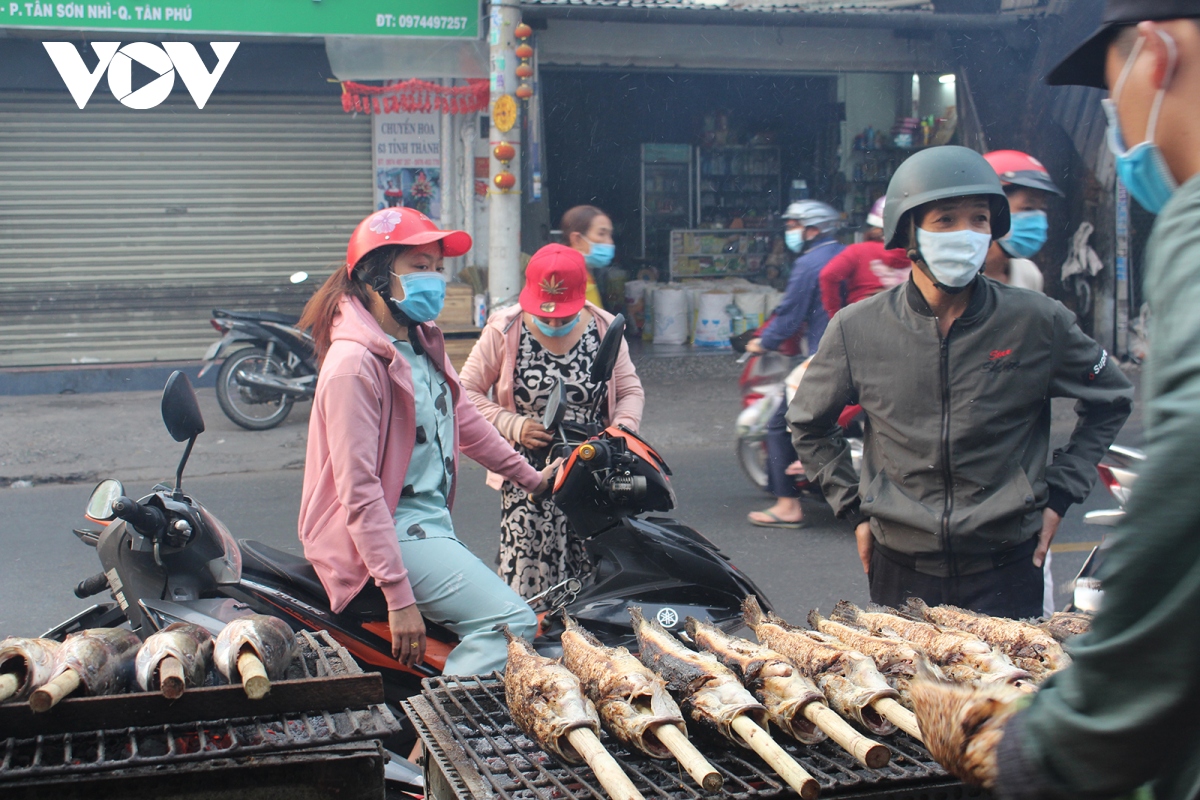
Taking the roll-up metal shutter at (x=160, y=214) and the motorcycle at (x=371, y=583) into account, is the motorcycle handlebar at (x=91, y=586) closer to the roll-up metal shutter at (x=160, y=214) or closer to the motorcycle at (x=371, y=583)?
the motorcycle at (x=371, y=583)

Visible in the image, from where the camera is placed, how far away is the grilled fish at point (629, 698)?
178 centimetres

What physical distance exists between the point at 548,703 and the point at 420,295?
1.63m

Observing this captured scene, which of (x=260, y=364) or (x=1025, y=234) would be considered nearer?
(x=1025, y=234)

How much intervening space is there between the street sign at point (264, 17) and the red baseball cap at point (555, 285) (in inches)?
302

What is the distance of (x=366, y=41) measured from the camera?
437 inches

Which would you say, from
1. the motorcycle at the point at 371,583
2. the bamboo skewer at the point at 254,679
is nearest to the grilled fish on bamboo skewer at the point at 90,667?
the bamboo skewer at the point at 254,679

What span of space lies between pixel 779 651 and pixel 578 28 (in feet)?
34.4

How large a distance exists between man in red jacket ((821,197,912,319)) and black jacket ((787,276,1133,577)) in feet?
10.5

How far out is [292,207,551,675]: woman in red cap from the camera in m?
2.87

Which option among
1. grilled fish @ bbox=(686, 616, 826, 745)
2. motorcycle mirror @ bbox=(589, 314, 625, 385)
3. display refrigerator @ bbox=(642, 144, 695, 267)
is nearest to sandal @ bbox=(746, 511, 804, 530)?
motorcycle mirror @ bbox=(589, 314, 625, 385)

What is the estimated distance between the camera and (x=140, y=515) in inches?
106

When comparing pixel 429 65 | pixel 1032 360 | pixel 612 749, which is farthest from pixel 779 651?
pixel 429 65

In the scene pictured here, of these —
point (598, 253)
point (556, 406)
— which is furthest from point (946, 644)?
point (598, 253)

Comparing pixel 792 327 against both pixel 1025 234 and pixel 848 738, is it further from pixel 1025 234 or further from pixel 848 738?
pixel 848 738
